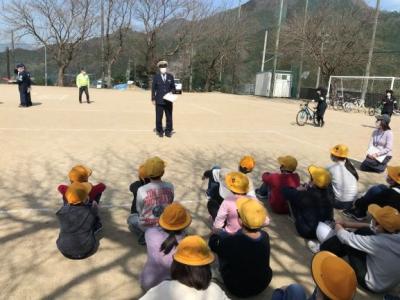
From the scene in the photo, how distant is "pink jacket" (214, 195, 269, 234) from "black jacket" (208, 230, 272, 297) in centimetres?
59

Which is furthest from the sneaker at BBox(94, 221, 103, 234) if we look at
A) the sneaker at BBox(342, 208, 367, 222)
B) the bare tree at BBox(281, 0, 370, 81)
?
the bare tree at BBox(281, 0, 370, 81)

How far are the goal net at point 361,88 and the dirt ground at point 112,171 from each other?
11.2 metres

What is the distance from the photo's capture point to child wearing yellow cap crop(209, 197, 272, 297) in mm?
3113

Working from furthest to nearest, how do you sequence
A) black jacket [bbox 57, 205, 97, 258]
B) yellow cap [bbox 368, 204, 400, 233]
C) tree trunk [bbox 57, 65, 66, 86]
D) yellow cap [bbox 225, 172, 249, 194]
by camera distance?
tree trunk [bbox 57, 65, 66, 86], yellow cap [bbox 225, 172, 249, 194], black jacket [bbox 57, 205, 97, 258], yellow cap [bbox 368, 204, 400, 233]

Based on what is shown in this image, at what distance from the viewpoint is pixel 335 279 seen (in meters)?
2.17

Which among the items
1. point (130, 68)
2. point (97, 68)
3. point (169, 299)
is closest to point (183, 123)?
point (169, 299)

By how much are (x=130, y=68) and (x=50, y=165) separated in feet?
120

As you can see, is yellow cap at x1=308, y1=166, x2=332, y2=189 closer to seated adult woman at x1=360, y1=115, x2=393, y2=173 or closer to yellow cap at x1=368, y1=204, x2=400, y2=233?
yellow cap at x1=368, y1=204, x2=400, y2=233

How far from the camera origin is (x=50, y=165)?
22.4 ft

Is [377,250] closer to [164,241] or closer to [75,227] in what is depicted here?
[164,241]

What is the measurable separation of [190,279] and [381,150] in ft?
20.5

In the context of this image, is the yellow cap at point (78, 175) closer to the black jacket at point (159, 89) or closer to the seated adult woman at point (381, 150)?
the seated adult woman at point (381, 150)

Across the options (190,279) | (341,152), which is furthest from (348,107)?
(190,279)

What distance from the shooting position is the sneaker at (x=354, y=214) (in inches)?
200
